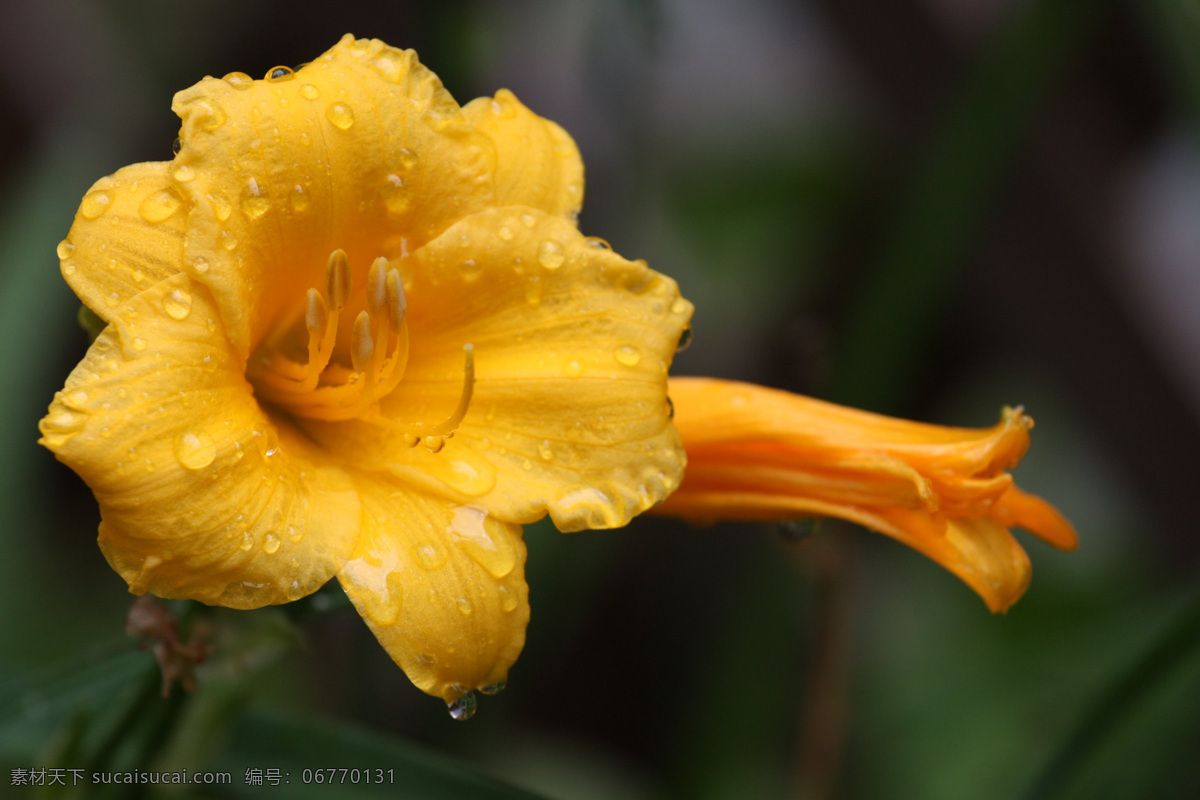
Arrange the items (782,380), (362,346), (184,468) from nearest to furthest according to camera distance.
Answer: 1. (184,468)
2. (362,346)
3. (782,380)

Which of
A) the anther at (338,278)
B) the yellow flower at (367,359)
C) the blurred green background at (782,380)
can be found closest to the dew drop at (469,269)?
the yellow flower at (367,359)

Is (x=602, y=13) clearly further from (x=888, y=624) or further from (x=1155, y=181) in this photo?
(x=1155, y=181)

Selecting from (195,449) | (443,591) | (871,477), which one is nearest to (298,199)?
(195,449)

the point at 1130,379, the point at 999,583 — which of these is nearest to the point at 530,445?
the point at 999,583

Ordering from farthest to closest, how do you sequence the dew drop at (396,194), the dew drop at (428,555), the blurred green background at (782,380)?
the blurred green background at (782,380), the dew drop at (396,194), the dew drop at (428,555)

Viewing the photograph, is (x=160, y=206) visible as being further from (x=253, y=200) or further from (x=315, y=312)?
(x=315, y=312)

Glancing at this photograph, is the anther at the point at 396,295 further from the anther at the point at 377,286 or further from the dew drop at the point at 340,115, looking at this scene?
the dew drop at the point at 340,115
